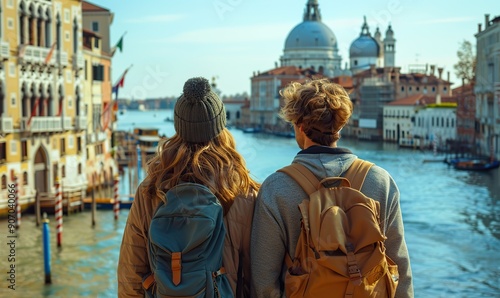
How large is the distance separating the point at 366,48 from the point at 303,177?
49.1 metres

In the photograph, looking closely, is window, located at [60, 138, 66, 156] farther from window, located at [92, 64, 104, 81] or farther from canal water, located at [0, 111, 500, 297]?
window, located at [92, 64, 104, 81]

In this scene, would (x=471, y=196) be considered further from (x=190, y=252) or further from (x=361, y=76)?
(x=361, y=76)

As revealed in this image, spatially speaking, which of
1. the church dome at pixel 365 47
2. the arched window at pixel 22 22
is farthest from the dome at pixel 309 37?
the arched window at pixel 22 22

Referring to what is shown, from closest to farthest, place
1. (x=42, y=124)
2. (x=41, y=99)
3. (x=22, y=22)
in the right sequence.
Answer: (x=22, y=22) → (x=42, y=124) → (x=41, y=99)

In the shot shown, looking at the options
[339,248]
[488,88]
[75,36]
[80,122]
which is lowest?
[80,122]

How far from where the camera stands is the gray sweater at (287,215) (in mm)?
1374

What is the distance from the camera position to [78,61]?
479 inches

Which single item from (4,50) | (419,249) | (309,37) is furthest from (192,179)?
(309,37)

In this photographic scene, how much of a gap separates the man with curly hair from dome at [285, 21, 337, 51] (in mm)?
52979

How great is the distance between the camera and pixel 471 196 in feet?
44.8

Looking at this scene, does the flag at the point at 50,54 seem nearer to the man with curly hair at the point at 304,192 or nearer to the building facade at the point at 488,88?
the man with curly hair at the point at 304,192

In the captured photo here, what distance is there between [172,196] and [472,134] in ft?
77.0

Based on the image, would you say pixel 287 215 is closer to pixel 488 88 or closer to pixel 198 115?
pixel 198 115

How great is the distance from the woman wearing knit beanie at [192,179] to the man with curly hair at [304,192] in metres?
0.04
